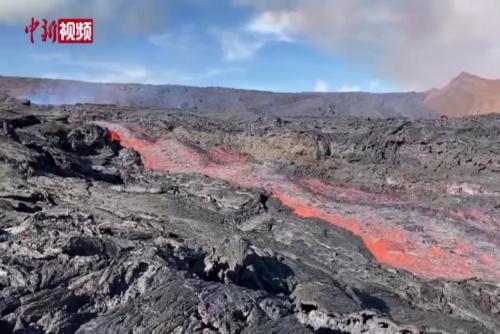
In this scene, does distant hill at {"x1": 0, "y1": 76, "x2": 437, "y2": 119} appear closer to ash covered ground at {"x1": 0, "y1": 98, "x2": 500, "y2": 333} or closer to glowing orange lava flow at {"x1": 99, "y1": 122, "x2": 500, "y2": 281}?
ash covered ground at {"x1": 0, "y1": 98, "x2": 500, "y2": 333}

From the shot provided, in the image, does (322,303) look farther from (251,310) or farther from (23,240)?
(23,240)

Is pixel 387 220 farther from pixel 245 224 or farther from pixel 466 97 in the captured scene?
pixel 466 97

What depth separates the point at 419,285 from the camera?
1002cm

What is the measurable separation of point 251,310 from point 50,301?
1984 mm

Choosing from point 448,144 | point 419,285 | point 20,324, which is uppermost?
point 448,144

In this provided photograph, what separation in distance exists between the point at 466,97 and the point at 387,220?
25.7 meters

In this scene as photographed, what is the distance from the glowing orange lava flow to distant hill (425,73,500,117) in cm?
2217

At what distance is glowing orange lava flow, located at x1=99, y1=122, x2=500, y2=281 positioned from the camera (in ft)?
37.5

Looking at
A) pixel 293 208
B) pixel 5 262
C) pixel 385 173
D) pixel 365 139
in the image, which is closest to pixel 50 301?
pixel 5 262

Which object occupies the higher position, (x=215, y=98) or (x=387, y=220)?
(x=215, y=98)

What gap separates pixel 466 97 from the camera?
35.9 m

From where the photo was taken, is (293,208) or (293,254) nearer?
(293,254)

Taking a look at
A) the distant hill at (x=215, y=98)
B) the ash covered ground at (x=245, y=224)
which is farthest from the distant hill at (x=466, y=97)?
the ash covered ground at (x=245, y=224)

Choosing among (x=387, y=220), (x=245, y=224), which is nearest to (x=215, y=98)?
(x=387, y=220)
